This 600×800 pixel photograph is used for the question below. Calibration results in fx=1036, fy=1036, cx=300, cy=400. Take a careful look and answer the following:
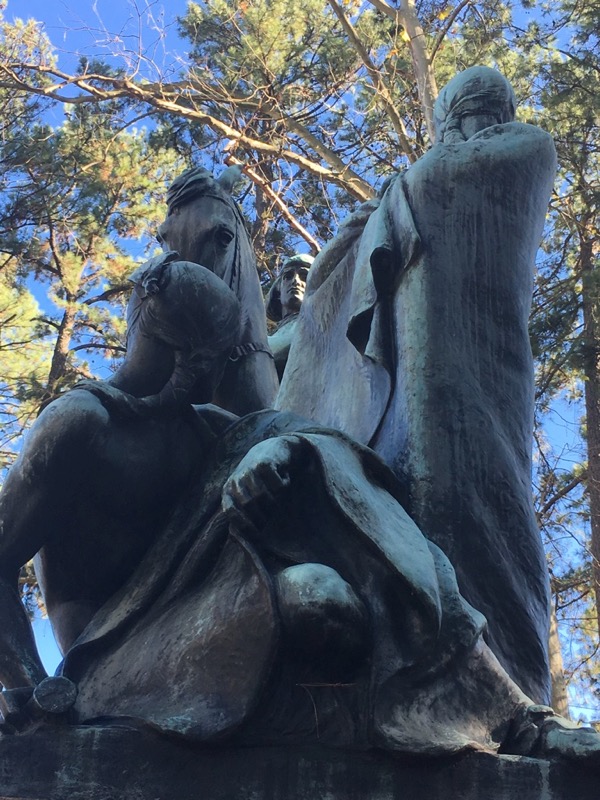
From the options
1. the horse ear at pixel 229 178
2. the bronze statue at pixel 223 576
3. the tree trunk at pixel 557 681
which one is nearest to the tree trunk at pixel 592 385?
the tree trunk at pixel 557 681

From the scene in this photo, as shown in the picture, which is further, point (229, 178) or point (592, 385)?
point (592, 385)

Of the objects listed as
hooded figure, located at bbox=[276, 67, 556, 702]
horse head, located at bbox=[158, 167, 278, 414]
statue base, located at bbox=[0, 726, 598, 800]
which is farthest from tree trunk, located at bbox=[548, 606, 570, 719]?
statue base, located at bbox=[0, 726, 598, 800]

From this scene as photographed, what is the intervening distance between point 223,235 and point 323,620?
1241 millimetres

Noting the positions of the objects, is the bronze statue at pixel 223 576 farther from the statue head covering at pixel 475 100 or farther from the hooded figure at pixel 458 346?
the statue head covering at pixel 475 100

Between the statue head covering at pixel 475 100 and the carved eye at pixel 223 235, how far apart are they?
29.9 inches

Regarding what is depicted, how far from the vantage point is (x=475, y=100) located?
3035mm

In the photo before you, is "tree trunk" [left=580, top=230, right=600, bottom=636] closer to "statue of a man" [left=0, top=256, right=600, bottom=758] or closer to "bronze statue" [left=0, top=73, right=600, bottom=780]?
"bronze statue" [left=0, top=73, right=600, bottom=780]

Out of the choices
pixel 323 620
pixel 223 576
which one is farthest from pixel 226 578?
pixel 323 620

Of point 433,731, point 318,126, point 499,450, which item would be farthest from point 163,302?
point 318,126

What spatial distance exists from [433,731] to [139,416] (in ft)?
2.91

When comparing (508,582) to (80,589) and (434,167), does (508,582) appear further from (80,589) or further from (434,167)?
(434,167)

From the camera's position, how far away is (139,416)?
218 centimetres

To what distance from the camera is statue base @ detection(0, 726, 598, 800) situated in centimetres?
165

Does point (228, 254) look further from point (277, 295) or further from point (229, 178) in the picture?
point (277, 295)
